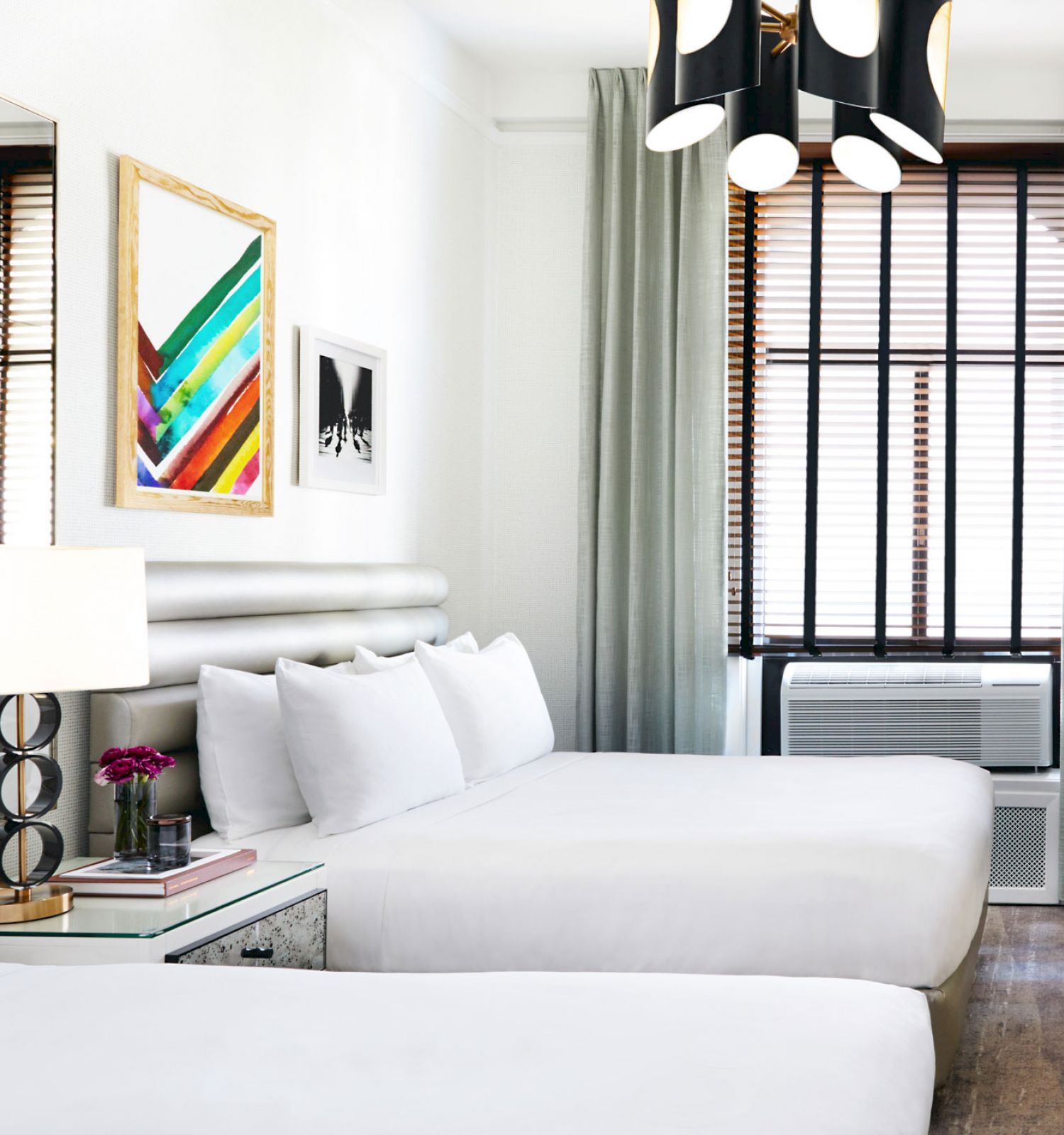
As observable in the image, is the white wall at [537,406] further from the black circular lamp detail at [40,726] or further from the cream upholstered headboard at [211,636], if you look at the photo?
the black circular lamp detail at [40,726]

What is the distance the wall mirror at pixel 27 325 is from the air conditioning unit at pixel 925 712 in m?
2.98

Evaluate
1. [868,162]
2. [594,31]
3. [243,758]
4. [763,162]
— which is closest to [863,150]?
[868,162]

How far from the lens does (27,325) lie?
245cm

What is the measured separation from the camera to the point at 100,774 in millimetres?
2326

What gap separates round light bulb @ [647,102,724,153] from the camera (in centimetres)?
278

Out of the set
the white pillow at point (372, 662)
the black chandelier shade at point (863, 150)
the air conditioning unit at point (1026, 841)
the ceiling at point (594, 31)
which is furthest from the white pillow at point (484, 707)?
the ceiling at point (594, 31)

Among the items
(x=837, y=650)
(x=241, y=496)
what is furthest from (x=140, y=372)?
(x=837, y=650)

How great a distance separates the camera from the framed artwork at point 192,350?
2793mm

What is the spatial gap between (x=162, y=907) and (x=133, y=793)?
262 millimetres

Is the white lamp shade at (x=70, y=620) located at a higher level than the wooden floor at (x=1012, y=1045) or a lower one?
higher

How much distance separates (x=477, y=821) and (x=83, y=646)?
3.22ft

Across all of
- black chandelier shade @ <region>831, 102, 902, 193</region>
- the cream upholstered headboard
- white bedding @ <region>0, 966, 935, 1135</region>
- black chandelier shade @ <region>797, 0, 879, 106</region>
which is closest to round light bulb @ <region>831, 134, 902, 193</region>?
black chandelier shade @ <region>831, 102, 902, 193</region>

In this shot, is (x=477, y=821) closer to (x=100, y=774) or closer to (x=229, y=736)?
(x=229, y=736)

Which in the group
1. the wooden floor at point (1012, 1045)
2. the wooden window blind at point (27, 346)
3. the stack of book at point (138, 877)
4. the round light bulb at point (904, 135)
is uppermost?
the round light bulb at point (904, 135)
